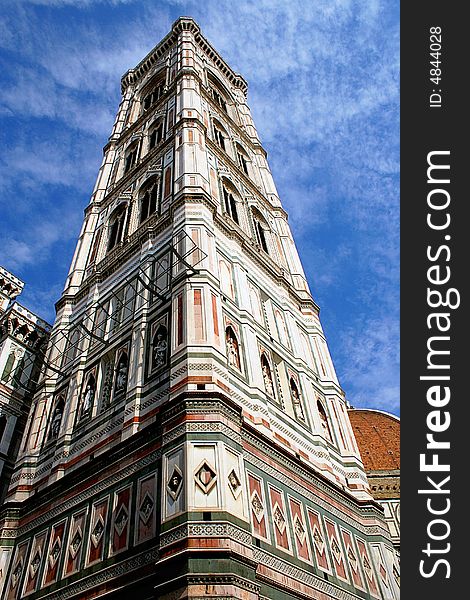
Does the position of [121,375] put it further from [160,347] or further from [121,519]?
[121,519]

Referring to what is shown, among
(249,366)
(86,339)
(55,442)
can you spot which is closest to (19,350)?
(86,339)

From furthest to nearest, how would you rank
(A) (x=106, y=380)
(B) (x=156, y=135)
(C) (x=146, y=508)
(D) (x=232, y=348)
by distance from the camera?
(B) (x=156, y=135)
(A) (x=106, y=380)
(D) (x=232, y=348)
(C) (x=146, y=508)

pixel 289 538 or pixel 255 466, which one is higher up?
pixel 255 466

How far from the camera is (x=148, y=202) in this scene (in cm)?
1455

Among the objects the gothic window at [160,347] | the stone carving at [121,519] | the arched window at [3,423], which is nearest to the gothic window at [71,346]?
the arched window at [3,423]

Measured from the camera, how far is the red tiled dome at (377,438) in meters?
21.8

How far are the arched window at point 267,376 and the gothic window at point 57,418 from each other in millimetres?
4214

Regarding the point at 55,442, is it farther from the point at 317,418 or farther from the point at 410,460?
the point at 410,460

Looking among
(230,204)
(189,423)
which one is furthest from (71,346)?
(189,423)

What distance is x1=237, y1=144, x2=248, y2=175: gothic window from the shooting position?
18.2 metres

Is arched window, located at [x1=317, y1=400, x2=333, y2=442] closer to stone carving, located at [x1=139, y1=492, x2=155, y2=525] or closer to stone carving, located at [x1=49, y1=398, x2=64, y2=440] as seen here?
stone carving, located at [x1=139, y1=492, x2=155, y2=525]

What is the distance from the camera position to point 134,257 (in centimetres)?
1260

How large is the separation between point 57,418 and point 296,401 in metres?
4.94

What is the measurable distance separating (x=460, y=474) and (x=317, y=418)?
6.48 meters
